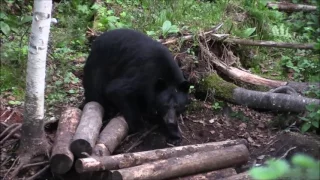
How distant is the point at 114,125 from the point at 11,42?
2.58 metres

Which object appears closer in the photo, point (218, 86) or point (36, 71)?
point (36, 71)

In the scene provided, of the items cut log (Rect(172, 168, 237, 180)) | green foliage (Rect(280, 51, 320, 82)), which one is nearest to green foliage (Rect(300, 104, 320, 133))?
cut log (Rect(172, 168, 237, 180))

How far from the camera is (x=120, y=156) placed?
194 inches

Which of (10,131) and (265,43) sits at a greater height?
(265,43)

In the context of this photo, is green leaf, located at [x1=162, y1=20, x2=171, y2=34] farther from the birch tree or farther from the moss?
the birch tree

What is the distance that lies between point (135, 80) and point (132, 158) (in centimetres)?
147

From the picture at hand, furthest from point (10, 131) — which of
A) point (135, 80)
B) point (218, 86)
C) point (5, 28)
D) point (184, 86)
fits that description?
point (218, 86)

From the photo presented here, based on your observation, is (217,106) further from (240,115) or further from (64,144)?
(64,144)

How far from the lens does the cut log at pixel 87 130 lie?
4.98 metres

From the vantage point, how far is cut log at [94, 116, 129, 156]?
17.1 feet

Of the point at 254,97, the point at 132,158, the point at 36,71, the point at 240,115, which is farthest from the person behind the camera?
the point at 240,115

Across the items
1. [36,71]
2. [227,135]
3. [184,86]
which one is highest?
[36,71]

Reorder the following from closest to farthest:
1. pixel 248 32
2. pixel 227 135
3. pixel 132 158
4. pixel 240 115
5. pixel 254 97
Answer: pixel 132 158, pixel 227 135, pixel 254 97, pixel 240 115, pixel 248 32

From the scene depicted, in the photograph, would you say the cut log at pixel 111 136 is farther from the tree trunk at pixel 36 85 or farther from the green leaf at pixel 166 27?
the green leaf at pixel 166 27
